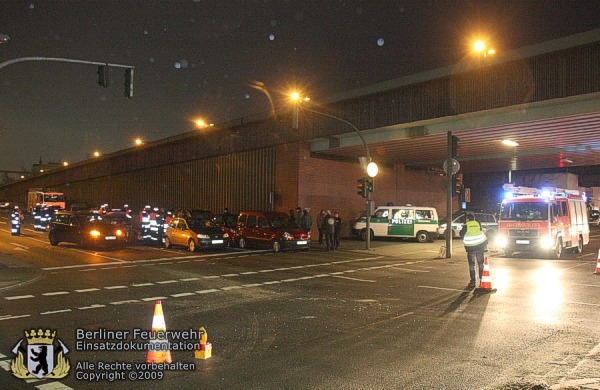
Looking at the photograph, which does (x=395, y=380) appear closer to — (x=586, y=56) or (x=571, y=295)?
(x=571, y=295)

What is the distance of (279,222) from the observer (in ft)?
84.5

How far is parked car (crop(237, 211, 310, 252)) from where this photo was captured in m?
24.7

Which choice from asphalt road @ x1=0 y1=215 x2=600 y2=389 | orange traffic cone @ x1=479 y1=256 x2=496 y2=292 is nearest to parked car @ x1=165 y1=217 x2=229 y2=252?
asphalt road @ x1=0 y1=215 x2=600 y2=389

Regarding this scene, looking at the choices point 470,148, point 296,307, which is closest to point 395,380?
point 296,307

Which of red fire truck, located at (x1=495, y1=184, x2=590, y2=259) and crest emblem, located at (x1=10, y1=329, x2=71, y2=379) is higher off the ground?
red fire truck, located at (x1=495, y1=184, x2=590, y2=259)

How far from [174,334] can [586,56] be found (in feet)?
57.5

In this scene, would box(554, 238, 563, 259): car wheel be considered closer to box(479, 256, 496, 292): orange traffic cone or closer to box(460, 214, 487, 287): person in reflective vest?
box(460, 214, 487, 287): person in reflective vest

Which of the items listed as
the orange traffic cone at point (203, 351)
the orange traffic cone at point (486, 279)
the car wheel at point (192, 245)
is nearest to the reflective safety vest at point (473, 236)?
the orange traffic cone at point (486, 279)

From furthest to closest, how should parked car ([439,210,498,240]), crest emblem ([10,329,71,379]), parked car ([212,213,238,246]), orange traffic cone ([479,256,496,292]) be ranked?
parked car ([439,210,498,240]) < parked car ([212,213,238,246]) < orange traffic cone ([479,256,496,292]) < crest emblem ([10,329,71,379])

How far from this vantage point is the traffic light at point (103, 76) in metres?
16.9

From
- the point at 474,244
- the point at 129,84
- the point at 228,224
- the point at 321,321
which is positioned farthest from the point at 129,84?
the point at 228,224

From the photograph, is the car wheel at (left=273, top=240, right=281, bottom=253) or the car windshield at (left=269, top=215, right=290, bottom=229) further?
the car windshield at (left=269, top=215, right=290, bottom=229)

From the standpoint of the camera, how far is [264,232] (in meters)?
25.2

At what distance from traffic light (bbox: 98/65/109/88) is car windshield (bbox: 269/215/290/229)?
10.8 m
